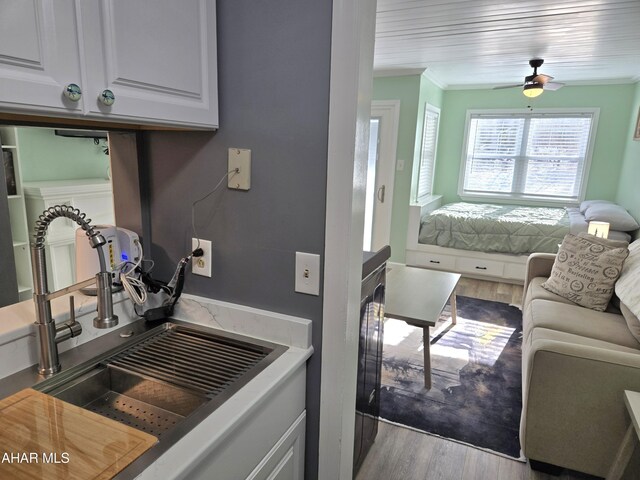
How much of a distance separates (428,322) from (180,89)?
1871 mm

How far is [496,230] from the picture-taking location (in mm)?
4703

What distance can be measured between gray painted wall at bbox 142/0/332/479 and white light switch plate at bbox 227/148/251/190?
0.05ft

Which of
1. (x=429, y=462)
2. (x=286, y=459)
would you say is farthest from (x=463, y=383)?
(x=286, y=459)

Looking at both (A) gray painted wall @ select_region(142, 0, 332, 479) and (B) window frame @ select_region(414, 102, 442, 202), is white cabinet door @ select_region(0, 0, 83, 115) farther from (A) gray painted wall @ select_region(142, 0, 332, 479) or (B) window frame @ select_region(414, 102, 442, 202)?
(B) window frame @ select_region(414, 102, 442, 202)

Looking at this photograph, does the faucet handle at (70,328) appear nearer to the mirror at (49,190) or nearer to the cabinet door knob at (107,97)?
the mirror at (49,190)

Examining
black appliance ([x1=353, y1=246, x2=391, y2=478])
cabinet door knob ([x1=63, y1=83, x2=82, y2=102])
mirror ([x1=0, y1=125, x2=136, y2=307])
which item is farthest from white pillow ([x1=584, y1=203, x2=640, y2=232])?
cabinet door knob ([x1=63, y1=83, x2=82, y2=102])

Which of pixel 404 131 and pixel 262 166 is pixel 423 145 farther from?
pixel 262 166

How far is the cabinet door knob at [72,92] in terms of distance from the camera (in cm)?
79

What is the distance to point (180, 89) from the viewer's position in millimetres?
1069

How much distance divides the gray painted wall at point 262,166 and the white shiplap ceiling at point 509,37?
1884mm

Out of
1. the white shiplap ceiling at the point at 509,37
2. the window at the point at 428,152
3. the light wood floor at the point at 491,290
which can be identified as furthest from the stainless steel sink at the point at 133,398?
the window at the point at 428,152

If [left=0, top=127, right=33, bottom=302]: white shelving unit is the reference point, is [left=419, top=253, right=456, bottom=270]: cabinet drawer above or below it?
below

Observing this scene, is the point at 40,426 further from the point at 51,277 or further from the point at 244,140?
the point at 244,140

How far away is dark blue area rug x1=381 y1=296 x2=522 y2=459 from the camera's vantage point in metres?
2.28
